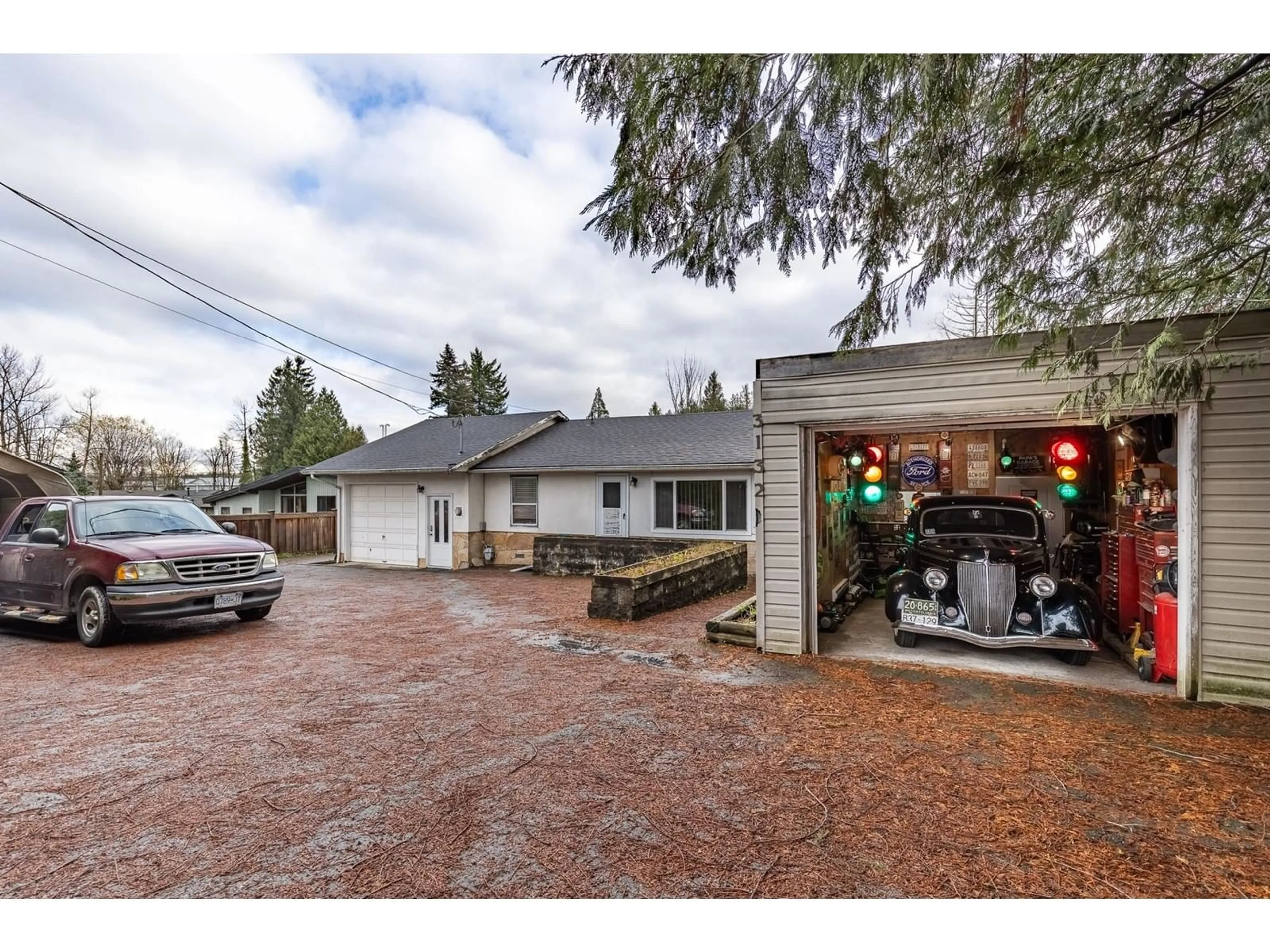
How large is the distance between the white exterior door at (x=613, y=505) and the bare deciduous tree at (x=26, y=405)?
27.8 meters

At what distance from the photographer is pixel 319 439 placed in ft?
102

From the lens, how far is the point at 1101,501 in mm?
9031

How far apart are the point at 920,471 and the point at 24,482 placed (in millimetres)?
15318

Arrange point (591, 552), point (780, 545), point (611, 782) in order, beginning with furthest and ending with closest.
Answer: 1. point (591, 552)
2. point (780, 545)
3. point (611, 782)

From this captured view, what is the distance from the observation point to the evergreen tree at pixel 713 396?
3747 cm

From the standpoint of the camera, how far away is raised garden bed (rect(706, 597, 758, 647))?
6.27m

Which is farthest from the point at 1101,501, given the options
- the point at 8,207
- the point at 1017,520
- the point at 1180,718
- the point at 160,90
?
the point at 8,207

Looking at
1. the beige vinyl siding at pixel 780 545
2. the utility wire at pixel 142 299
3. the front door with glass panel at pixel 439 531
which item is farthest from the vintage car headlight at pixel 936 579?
the utility wire at pixel 142 299

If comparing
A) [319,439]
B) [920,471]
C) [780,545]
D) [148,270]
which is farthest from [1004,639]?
[319,439]

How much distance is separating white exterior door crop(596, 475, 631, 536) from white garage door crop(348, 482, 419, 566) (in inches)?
204

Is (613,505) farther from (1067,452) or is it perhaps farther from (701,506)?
(1067,452)

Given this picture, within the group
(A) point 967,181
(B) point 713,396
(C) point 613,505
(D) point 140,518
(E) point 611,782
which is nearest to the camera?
(E) point 611,782

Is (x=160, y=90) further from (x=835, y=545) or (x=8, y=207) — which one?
(x=835, y=545)

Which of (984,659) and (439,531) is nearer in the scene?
(984,659)
